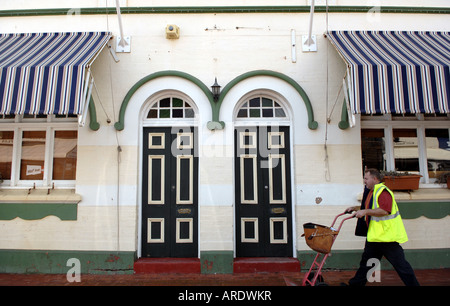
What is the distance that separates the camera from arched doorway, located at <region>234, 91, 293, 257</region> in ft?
18.3

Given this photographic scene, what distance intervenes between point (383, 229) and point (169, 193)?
3.50m

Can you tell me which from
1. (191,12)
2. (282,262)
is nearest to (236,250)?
(282,262)

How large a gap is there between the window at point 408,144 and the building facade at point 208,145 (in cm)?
2

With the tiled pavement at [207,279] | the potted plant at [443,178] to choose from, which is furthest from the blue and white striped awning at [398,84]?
the tiled pavement at [207,279]

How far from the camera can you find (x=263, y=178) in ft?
18.6

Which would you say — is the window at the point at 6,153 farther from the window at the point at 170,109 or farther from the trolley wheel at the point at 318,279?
the trolley wheel at the point at 318,279

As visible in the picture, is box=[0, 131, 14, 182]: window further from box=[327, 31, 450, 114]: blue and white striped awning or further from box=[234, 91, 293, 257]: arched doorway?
box=[327, 31, 450, 114]: blue and white striped awning

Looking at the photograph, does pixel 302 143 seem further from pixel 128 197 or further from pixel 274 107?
pixel 128 197

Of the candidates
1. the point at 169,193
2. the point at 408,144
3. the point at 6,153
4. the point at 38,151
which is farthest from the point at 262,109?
the point at 6,153

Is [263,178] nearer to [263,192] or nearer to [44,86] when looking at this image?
[263,192]

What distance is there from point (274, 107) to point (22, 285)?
5183 mm

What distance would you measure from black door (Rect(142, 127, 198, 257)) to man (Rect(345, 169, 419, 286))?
286 centimetres

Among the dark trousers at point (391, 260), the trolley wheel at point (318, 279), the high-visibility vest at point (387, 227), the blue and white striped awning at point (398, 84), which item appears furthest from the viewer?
the blue and white striped awning at point (398, 84)

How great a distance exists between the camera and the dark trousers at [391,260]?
382cm
